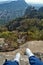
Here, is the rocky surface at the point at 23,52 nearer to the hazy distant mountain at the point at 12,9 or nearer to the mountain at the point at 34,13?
the mountain at the point at 34,13

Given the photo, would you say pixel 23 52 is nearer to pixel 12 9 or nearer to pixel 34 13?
pixel 34 13

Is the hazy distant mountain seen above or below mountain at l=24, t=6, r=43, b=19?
below

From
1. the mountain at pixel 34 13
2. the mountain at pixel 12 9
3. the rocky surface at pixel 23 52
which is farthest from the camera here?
the mountain at pixel 12 9

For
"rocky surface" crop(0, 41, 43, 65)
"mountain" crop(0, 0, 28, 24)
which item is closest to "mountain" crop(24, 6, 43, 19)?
"mountain" crop(0, 0, 28, 24)

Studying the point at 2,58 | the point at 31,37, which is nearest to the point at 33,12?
the point at 31,37

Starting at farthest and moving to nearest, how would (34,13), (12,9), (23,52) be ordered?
(12,9), (34,13), (23,52)

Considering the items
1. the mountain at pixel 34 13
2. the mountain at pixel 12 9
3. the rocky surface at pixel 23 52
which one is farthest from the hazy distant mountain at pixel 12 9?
the rocky surface at pixel 23 52

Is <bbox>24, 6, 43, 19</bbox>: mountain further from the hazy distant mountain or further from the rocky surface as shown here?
the rocky surface

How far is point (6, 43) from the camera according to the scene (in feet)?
19.8

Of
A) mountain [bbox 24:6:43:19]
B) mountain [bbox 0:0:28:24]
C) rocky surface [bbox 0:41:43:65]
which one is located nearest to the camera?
rocky surface [bbox 0:41:43:65]

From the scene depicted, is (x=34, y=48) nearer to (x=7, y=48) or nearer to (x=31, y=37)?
(x=7, y=48)

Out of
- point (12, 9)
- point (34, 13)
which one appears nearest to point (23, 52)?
point (34, 13)

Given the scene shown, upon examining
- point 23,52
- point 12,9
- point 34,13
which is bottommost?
point 12,9

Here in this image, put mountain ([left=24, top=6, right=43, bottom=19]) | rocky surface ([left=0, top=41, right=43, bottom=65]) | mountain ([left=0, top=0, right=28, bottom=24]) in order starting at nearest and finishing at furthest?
rocky surface ([left=0, top=41, right=43, bottom=65]) → mountain ([left=24, top=6, right=43, bottom=19]) → mountain ([left=0, top=0, right=28, bottom=24])
